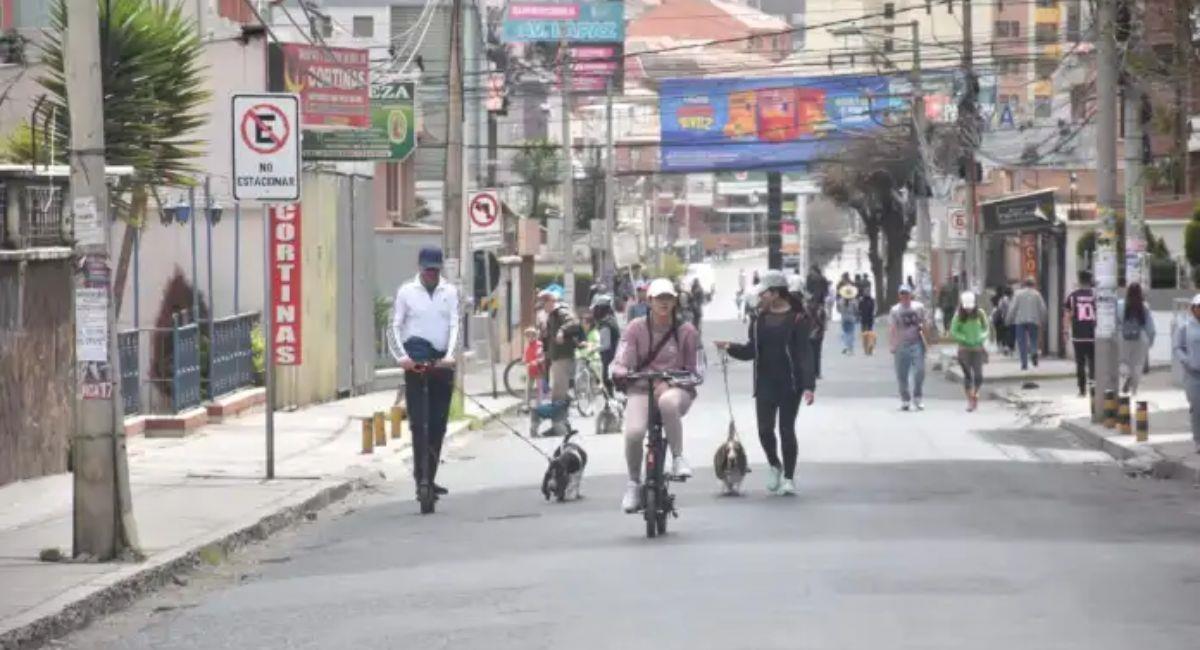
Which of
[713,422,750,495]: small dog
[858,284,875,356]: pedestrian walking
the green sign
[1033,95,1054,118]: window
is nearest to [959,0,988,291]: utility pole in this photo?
[858,284,875,356]: pedestrian walking

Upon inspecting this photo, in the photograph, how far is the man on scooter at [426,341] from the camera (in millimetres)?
18391

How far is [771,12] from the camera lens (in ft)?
618

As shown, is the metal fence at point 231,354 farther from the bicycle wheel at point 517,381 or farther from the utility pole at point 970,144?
the utility pole at point 970,144

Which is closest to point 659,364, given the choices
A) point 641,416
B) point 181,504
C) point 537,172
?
point 641,416

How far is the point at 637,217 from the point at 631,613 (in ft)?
467

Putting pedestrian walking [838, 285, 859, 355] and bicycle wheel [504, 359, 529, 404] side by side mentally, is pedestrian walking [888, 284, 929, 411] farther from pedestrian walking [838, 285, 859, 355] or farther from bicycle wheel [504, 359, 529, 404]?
pedestrian walking [838, 285, 859, 355]

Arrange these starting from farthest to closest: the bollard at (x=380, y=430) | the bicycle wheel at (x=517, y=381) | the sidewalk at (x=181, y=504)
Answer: the bicycle wheel at (x=517, y=381) < the bollard at (x=380, y=430) < the sidewalk at (x=181, y=504)

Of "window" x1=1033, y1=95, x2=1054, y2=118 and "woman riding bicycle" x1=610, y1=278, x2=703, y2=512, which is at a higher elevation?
"window" x1=1033, y1=95, x2=1054, y2=118

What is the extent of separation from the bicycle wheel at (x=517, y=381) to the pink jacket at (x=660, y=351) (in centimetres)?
1735

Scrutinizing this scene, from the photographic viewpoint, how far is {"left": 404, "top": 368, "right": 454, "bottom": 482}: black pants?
18516 millimetres

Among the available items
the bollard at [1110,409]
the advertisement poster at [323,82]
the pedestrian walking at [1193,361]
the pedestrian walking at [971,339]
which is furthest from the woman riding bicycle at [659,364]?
the pedestrian walking at [971,339]

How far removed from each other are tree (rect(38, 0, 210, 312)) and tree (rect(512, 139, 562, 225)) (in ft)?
Answer: 214

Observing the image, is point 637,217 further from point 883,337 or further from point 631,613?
point 631,613

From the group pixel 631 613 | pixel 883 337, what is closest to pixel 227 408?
pixel 631 613
